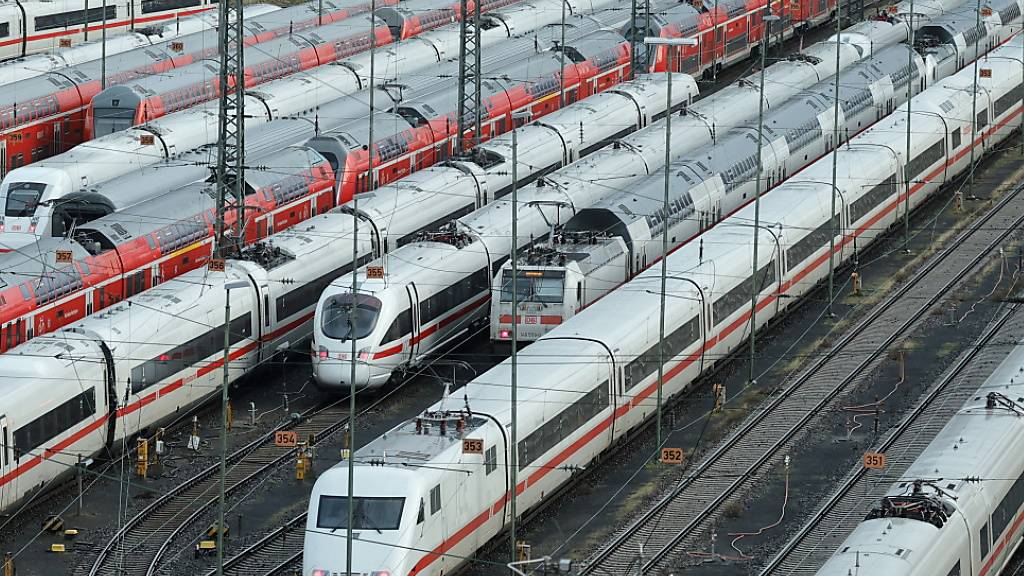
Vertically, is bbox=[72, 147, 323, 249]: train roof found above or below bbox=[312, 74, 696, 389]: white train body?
above

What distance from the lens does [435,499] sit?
49.8 meters

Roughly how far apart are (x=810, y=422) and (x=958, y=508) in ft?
53.1

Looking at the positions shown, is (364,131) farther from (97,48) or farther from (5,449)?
(5,449)

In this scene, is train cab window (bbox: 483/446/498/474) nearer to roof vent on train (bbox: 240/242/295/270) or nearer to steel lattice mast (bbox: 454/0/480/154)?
roof vent on train (bbox: 240/242/295/270)

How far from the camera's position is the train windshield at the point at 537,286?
66.2 meters

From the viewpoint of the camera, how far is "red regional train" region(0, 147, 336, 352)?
6544 cm

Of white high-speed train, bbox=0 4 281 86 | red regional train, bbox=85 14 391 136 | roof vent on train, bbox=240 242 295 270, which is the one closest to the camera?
roof vent on train, bbox=240 242 295 270

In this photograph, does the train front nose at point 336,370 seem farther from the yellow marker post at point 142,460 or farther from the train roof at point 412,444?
the train roof at point 412,444

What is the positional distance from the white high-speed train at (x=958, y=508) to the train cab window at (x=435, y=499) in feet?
32.0

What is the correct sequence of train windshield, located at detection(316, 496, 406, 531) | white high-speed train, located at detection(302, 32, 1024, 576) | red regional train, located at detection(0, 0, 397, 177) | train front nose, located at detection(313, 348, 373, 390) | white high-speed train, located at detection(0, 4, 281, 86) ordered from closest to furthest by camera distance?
train windshield, located at detection(316, 496, 406, 531), white high-speed train, located at detection(302, 32, 1024, 576), train front nose, located at detection(313, 348, 373, 390), red regional train, located at detection(0, 0, 397, 177), white high-speed train, located at detection(0, 4, 281, 86)

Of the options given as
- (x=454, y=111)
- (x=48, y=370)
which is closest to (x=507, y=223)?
(x=454, y=111)

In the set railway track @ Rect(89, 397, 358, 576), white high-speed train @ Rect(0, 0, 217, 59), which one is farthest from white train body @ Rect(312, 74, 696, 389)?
white high-speed train @ Rect(0, 0, 217, 59)

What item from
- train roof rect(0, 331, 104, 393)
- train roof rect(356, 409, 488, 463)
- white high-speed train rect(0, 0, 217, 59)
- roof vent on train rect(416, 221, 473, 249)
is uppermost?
train roof rect(356, 409, 488, 463)

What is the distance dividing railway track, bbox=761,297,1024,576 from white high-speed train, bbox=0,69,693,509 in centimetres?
1960
